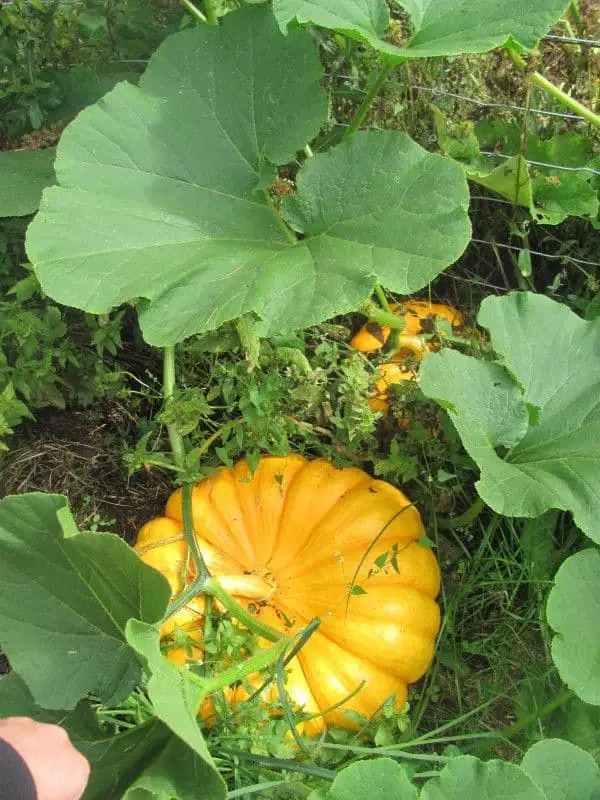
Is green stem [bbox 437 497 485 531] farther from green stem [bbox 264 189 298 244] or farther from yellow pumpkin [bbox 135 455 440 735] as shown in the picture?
green stem [bbox 264 189 298 244]

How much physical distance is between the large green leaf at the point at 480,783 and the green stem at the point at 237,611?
0.46m

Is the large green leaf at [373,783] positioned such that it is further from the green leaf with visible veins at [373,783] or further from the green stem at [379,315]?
the green stem at [379,315]

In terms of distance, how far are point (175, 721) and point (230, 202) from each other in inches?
35.5

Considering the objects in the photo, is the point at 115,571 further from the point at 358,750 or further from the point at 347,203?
the point at 347,203

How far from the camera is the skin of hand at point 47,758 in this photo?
76cm

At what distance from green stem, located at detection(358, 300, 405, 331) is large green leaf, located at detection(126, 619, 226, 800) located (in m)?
0.81

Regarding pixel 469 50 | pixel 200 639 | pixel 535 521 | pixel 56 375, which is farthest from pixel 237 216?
pixel 535 521

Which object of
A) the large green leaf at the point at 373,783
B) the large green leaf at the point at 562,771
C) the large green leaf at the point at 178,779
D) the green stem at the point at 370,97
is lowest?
the large green leaf at the point at 562,771

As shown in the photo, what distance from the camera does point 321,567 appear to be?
1.78 m

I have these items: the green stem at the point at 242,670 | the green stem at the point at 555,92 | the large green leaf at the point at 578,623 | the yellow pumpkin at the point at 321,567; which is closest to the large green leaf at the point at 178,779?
the green stem at the point at 242,670

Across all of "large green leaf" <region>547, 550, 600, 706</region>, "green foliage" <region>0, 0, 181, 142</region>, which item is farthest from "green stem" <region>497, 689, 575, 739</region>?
"green foliage" <region>0, 0, 181, 142</region>

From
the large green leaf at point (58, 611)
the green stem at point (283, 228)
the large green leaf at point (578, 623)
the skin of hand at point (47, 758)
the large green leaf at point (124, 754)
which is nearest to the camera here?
the skin of hand at point (47, 758)

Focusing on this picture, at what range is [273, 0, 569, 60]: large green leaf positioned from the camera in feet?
4.39

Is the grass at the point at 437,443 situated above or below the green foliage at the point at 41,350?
below
